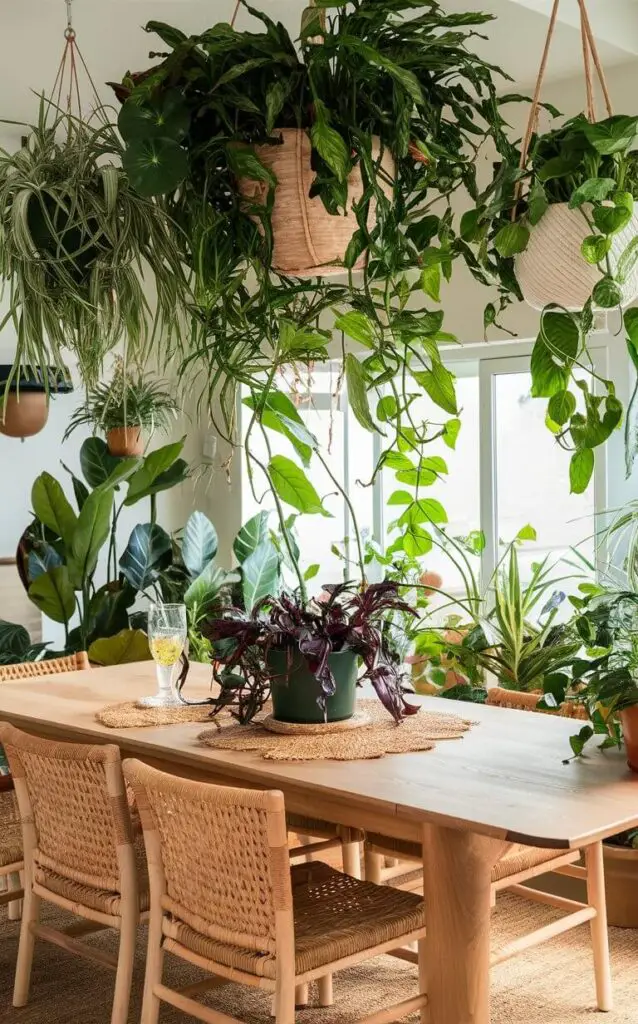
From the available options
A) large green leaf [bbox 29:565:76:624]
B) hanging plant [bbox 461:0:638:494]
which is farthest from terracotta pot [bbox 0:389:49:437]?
hanging plant [bbox 461:0:638:494]

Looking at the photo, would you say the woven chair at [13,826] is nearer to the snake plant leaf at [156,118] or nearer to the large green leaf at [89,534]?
the large green leaf at [89,534]

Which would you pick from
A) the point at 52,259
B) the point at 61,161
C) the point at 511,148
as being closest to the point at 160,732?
the point at 52,259

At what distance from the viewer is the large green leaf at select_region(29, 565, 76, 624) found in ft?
15.8

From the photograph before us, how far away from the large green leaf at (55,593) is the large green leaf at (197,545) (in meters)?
0.54

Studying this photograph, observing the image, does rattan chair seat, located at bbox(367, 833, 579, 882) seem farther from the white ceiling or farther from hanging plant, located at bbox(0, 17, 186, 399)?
the white ceiling

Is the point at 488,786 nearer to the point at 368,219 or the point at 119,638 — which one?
the point at 368,219

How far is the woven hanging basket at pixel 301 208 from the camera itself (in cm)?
201

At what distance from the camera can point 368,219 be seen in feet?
6.79

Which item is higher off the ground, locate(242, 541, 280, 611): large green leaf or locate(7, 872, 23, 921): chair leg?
locate(242, 541, 280, 611): large green leaf

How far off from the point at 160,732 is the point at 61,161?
4.02ft

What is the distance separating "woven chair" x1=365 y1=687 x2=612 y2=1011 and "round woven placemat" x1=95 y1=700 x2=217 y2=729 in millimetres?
579

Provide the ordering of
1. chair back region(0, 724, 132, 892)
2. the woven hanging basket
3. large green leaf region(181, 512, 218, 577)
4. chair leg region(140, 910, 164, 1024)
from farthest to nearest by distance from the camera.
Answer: large green leaf region(181, 512, 218, 577)
chair back region(0, 724, 132, 892)
chair leg region(140, 910, 164, 1024)
the woven hanging basket

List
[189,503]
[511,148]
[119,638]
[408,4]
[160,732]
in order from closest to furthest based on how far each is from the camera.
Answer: [408,4] → [511,148] → [160,732] → [119,638] → [189,503]

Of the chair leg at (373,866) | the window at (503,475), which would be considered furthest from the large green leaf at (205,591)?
the chair leg at (373,866)
